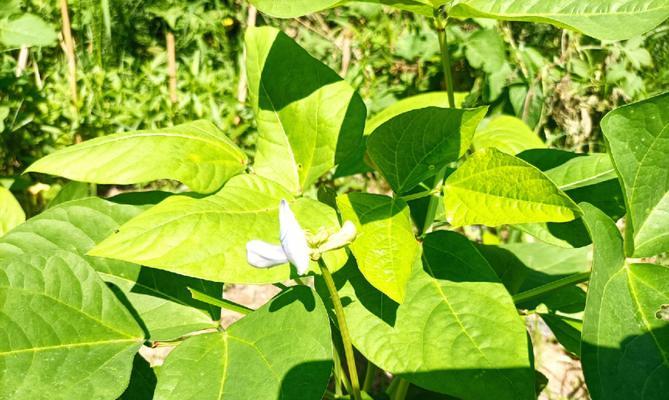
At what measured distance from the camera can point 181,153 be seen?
1.19m

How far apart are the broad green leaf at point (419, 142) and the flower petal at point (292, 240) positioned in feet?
1.05

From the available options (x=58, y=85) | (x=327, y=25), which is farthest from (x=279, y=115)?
(x=327, y=25)

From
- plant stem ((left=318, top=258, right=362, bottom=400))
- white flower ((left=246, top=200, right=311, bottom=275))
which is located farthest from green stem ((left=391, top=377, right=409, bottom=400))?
white flower ((left=246, top=200, right=311, bottom=275))

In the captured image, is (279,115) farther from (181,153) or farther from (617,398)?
(617,398)

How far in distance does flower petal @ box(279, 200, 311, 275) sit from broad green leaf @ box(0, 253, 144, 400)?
40 centimetres

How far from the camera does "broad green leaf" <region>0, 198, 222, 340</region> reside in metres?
1.30

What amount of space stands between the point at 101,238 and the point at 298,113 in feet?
1.55

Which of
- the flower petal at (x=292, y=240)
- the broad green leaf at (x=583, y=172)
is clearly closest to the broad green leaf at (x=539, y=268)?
the broad green leaf at (x=583, y=172)

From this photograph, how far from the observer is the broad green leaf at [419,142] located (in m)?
1.14

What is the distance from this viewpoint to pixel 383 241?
1.09 metres

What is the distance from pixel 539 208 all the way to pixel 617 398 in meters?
0.31

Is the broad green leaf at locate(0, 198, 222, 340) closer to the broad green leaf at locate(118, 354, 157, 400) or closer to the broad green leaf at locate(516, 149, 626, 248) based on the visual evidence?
the broad green leaf at locate(118, 354, 157, 400)

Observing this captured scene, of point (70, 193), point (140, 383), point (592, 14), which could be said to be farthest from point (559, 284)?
point (70, 193)

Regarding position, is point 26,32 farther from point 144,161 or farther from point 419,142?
point 419,142
